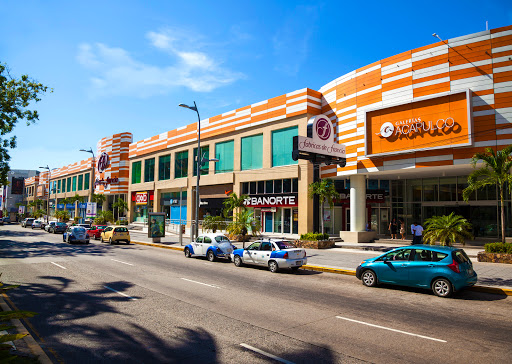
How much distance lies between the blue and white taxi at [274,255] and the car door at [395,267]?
4053 millimetres

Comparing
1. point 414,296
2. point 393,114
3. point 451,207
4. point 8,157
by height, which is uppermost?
point 393,114

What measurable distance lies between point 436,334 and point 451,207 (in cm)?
2413

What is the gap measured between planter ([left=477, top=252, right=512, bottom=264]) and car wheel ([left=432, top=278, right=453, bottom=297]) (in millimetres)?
7959

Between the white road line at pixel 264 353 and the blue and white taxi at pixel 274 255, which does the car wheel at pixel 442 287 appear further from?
the white road line at pixel 264 353

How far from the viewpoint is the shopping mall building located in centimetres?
2036

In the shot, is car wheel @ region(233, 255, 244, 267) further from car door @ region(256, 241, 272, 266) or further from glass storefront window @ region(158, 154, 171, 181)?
glass storefront window @ region(158, 154, 171, 181)

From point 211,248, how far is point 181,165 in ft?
93.9

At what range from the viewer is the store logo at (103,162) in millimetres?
62844

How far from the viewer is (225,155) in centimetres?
3928

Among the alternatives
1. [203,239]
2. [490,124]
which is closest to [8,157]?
[203,239]

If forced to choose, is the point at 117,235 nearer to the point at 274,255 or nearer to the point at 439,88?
the point at 274,255

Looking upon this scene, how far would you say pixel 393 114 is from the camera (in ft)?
77.5

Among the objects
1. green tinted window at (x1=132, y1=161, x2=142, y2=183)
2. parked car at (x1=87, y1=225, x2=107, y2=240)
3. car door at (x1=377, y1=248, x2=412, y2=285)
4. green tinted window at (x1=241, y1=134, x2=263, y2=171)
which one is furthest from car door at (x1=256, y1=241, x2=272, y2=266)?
green tinted window at (x1=132, y1=161, x2=142, y2=183)

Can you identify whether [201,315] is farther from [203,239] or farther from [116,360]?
[203,239]
